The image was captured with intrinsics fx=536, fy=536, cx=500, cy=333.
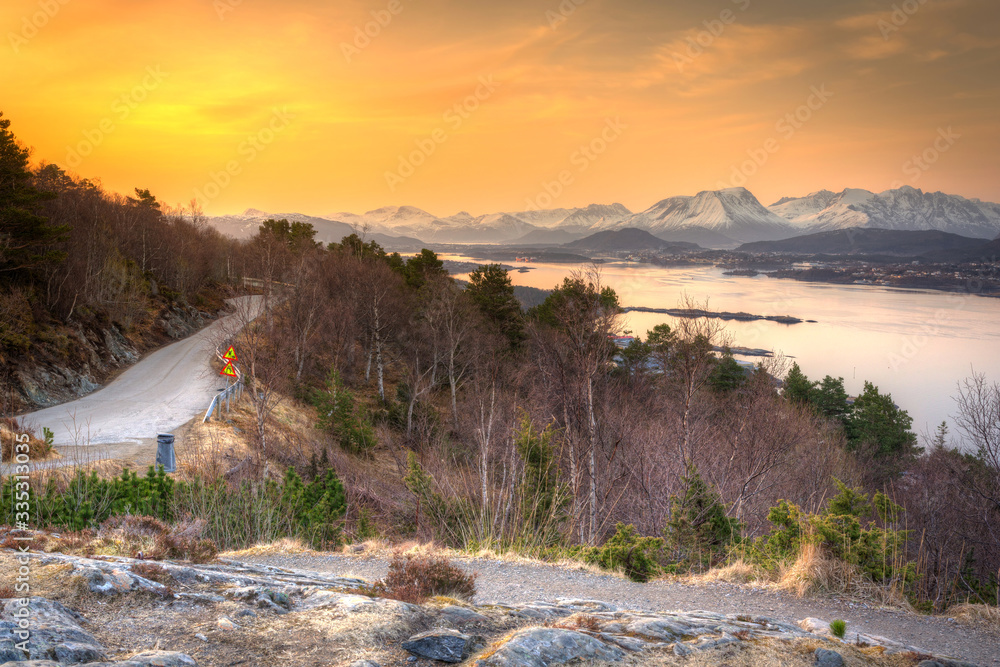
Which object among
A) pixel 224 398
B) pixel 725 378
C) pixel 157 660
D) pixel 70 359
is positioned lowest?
pixel 725 378

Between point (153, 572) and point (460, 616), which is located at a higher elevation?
point (153, 572)

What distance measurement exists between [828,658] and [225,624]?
4.33m

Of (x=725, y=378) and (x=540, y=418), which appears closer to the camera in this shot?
(x=540, y=418)

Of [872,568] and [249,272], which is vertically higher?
[249,272]

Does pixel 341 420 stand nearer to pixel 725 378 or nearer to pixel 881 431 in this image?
pixel 725 378

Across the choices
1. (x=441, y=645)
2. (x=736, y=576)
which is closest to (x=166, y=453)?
(x=441, y=645)

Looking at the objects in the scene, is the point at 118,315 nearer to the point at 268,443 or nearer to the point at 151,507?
the point at 268,443

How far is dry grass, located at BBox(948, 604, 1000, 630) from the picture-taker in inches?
222

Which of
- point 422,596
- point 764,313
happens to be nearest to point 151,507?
point 422,596

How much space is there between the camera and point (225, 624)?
374 centimetres

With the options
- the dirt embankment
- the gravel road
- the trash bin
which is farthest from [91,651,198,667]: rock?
the dirt embankment

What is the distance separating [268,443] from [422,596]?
53.8 feet

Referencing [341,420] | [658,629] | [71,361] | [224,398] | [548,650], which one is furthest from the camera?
[341,420]

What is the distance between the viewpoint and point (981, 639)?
530 cm
